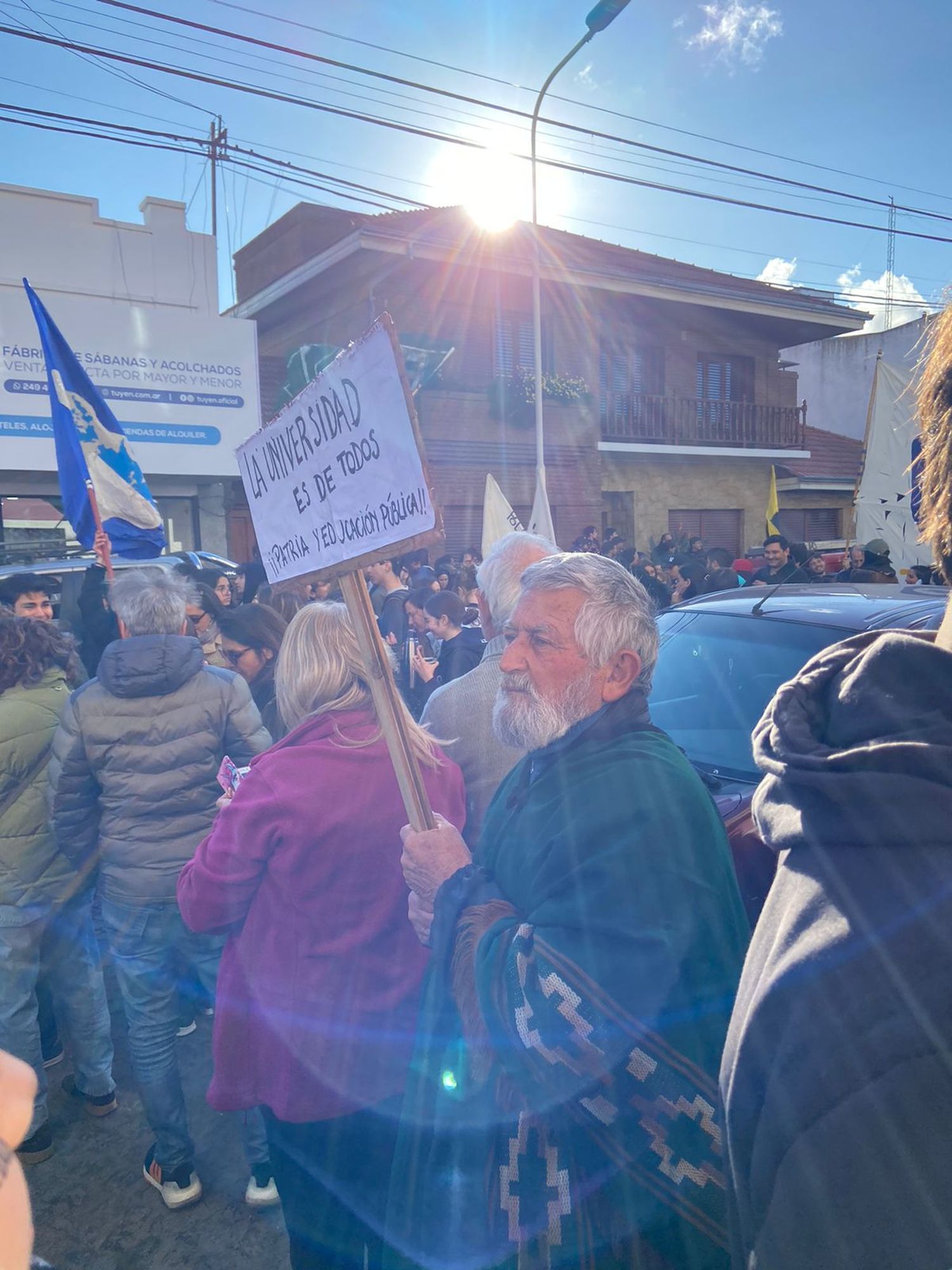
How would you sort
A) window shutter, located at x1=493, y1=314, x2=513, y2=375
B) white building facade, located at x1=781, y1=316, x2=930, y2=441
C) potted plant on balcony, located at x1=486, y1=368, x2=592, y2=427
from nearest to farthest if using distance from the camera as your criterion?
potted plant on balcony, located at x1=486, y1=368, x2=592, y2=427 < window shutter, located at x1=493, y1=314, x2=513, y2=375 < white building facade, located at x1=781, y1=316, x2=930, y2=441

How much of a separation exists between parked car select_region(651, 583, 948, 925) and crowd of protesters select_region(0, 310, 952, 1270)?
3.92ft

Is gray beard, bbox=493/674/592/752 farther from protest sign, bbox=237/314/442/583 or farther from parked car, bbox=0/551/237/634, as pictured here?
parked car, bbox=0/551/237/634

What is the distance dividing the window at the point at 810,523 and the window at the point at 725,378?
3.05 m

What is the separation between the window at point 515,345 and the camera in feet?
54.4

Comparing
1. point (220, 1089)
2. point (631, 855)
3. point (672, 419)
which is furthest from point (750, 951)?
point (672, 419)

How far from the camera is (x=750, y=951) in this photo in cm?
94

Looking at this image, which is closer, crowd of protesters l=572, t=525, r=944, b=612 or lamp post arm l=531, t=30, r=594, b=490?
crowd of protesters l=572, t=525, r=944, b=612

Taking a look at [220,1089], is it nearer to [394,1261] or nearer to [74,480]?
[394,1261]

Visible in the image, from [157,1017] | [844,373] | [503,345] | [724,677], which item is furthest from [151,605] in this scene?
[844,373]

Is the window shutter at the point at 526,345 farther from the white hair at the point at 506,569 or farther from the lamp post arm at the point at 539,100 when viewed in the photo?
the white hair at the point at 506,569

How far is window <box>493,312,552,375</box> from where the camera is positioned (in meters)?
16.6

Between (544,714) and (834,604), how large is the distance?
2.52 meters

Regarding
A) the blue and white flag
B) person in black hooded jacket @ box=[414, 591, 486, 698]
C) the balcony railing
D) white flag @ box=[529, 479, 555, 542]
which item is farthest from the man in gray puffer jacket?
the balcony railing

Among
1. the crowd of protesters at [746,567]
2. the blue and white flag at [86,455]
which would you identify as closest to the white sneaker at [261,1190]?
the blue and white flag at [86,455]
